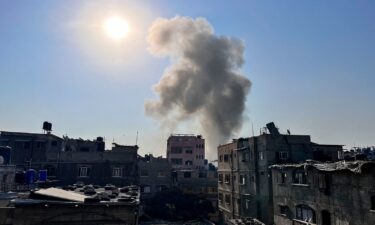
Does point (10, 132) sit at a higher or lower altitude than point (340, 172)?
higher

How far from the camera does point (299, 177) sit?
103ft

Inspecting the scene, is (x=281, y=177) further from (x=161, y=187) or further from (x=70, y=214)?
(x=161, y=187)

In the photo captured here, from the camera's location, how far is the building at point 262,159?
3778 cm

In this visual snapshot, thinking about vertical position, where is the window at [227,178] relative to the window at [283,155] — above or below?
below

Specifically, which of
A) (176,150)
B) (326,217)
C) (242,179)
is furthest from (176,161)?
(326,217)

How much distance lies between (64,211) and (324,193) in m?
22.1

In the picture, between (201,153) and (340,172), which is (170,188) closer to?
(201,153)

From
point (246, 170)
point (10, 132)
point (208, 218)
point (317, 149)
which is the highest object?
point (10, 132)

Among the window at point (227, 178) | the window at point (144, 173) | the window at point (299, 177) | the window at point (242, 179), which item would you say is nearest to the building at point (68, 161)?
the window at point (144, 173)

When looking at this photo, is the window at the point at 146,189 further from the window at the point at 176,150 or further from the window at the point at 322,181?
the window at the point at 322,181

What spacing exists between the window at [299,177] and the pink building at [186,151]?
49.5 meters

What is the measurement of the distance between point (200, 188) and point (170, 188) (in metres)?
6.57

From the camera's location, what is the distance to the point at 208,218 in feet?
174

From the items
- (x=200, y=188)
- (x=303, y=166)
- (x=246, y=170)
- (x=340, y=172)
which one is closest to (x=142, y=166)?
(x=200, y=188)
